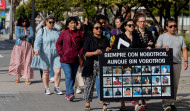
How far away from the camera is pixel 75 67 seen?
995 cm

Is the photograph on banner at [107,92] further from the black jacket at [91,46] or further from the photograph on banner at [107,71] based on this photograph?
the black jacket at [91,46]

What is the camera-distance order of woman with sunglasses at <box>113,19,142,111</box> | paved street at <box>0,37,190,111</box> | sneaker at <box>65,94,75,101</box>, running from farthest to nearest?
1. sneaker at <box>65,94,75,101</box>
2. paved street at <box>0,37,190,111</box>
3. woman with sunglasses at <box>113,19,142,111</box>

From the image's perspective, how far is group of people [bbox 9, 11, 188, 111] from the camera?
8438mm

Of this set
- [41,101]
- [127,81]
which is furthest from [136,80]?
[41,101]

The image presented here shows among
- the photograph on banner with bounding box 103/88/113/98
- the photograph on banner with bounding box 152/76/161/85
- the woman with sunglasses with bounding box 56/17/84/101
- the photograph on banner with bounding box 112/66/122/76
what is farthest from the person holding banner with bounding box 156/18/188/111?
the woman with sunglasses with bounding box 56/17/84/101

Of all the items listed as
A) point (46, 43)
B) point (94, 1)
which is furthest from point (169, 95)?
point (94, 1)

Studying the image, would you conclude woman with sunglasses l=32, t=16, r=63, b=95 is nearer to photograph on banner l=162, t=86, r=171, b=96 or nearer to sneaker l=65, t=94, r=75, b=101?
sneaker l=65, t=94, r=75, b=101

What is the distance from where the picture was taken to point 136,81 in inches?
315

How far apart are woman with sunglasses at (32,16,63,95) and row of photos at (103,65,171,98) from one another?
2.97 metres

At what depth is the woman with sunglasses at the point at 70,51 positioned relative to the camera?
9.74 m

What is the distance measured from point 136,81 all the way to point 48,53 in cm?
336

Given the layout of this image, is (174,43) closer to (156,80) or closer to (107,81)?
(156,80)

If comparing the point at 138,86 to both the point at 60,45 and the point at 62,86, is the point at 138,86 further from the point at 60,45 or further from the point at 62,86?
the point at 62,86

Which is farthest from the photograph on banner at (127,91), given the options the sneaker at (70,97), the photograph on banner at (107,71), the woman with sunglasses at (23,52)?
the woman with sunglasses at (23,52)
